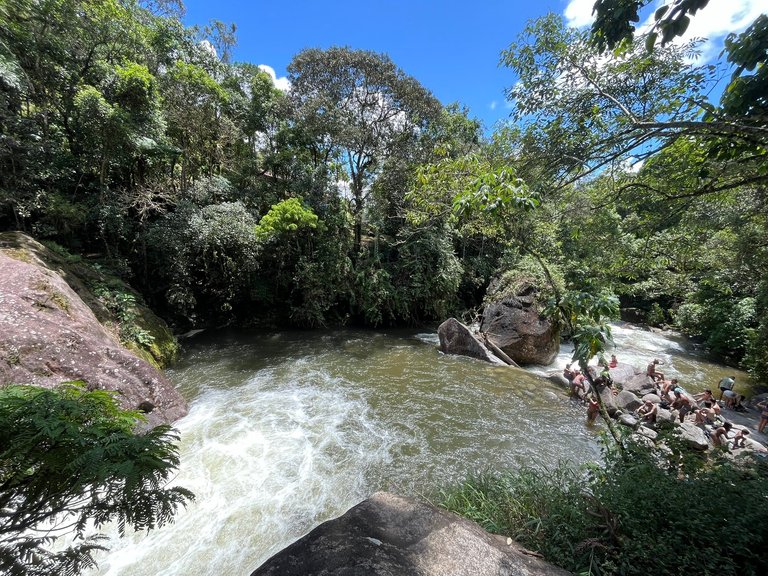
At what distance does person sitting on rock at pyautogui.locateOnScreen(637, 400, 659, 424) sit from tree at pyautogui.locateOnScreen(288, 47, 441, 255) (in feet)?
42.6

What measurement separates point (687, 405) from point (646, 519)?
765cm

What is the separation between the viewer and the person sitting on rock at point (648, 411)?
7910mm

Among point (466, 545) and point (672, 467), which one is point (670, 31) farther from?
point (672, 467)

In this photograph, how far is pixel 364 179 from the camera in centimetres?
1673

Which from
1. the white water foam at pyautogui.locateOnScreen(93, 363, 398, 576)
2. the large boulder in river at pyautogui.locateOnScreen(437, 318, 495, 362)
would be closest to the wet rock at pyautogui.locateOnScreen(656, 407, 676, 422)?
the large boulder in river at pyautogui.locateOnScreen(437, 318, 495, 362)

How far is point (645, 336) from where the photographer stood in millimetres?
16641

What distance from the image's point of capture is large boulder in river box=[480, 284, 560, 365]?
1181cm

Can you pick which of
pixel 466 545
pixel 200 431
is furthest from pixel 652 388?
pixel 200 431

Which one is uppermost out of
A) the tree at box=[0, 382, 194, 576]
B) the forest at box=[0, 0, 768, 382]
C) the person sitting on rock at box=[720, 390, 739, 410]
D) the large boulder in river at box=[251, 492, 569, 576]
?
the forest at box=[0, 0, 768, 382]

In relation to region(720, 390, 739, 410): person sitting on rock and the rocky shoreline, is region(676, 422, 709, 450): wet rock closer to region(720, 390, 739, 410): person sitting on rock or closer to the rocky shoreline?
the rocky shoreline

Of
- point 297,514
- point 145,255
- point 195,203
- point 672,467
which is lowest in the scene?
point 297,514

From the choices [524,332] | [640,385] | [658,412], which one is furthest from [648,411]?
[524,332]

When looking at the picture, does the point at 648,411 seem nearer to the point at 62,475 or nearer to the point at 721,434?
the point at 721,434

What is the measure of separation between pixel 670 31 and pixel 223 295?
14.9m
